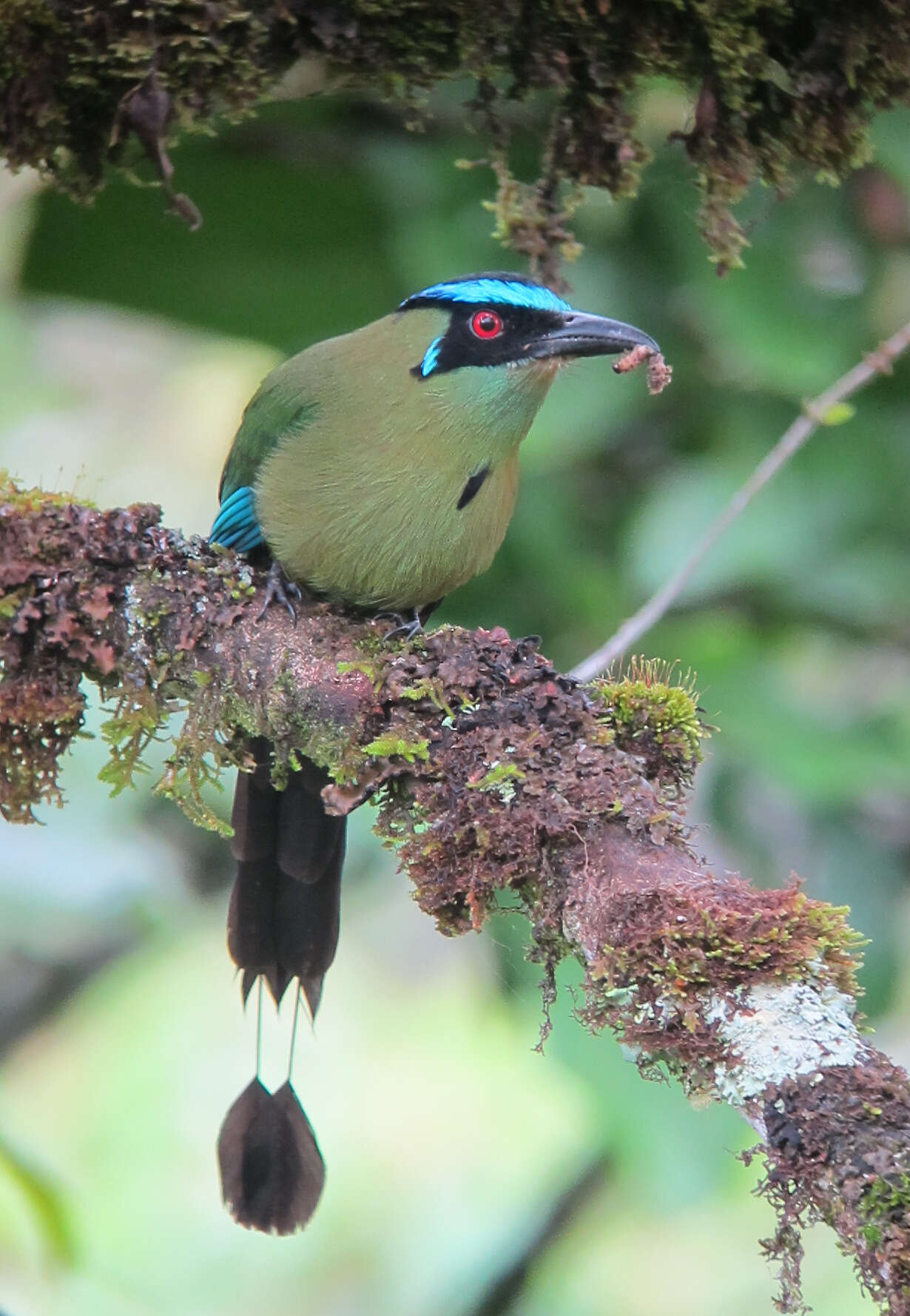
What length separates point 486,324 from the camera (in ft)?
9.29

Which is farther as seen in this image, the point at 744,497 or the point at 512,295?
the point at 512,295

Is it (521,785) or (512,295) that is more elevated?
(512,295)

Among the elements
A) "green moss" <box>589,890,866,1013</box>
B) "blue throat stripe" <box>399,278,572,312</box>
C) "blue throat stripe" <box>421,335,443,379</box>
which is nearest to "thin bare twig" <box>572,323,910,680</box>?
"blue throat stripe" <box>399,278,572,312</box>

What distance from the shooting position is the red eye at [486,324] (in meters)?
2.82

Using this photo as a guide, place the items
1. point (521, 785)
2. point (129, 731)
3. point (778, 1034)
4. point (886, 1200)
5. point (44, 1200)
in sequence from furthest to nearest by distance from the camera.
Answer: point (44, 1200), point (129, 731), point (521, 785), point (778, 1034), point (886, 1200)

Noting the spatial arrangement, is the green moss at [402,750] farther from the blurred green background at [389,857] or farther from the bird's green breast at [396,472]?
the blurred green background at [389,857]

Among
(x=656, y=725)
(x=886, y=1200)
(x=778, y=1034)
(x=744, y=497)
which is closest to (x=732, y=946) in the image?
(x=778, y=1034)

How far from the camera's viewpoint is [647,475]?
3.72m

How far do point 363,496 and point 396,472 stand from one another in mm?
78

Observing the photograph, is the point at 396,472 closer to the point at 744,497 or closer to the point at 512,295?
the point at 512,295

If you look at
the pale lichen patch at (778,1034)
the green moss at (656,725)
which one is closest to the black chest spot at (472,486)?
the green moss at (656,725)

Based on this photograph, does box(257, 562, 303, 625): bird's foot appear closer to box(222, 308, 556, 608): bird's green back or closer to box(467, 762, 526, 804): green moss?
box(222, 308, 556, 608): bird's green back

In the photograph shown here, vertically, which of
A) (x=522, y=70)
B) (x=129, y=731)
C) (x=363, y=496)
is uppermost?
(x=522, y=70)

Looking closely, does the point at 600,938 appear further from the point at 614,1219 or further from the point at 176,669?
the point at 614,1219
